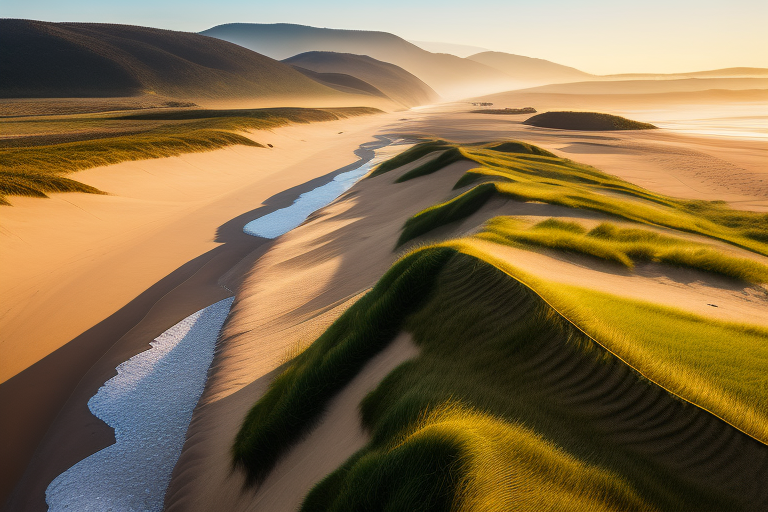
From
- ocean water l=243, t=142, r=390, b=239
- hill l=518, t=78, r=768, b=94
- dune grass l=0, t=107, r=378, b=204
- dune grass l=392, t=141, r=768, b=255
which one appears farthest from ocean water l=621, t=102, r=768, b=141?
hill l=518, t=78, r=768, b=94

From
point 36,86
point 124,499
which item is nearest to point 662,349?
point 124,499

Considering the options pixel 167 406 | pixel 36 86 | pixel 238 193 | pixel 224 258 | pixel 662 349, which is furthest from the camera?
pixel 36 86

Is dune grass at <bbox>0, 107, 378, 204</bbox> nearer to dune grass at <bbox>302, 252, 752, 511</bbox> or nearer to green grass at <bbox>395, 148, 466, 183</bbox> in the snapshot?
green grass at <bbox>395, 148, 466, 183</bbox>

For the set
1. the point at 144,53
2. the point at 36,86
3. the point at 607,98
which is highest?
the point at 144,53

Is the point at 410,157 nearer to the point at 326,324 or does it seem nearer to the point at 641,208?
the point at 641,208

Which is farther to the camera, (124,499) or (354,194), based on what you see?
(354,194)

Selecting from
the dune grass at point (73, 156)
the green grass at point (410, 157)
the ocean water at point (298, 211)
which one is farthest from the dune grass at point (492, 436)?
the green grass at point (410, 157)

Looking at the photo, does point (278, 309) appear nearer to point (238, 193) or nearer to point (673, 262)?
point (673, 262)
